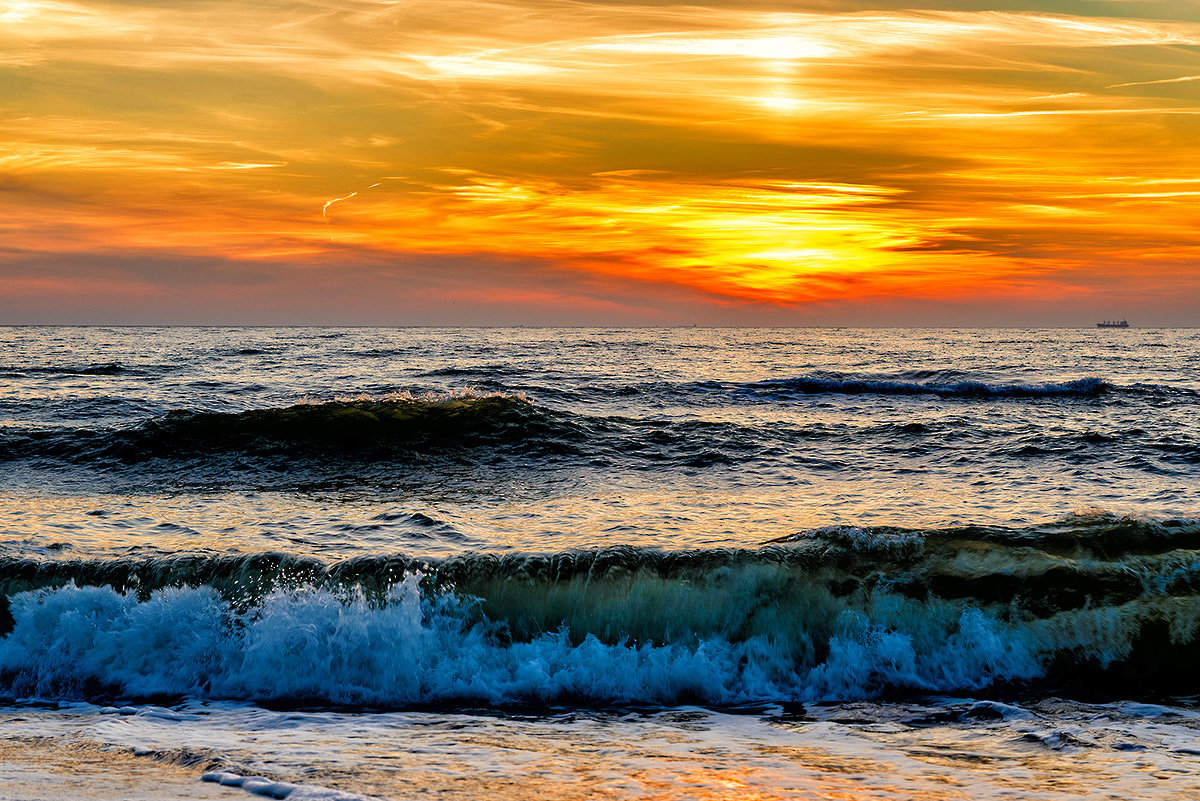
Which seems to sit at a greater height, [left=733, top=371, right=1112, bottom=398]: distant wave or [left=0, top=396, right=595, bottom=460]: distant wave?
[left=0, top=396, right=595, bottom=460]: distant wave

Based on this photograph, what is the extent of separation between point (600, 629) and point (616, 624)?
0.16 metres

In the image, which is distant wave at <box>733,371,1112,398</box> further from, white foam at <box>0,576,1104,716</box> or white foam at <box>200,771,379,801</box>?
white foam at <box>200,771,379,801</box>

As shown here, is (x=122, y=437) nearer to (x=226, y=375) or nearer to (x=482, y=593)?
(x=482, y=593)

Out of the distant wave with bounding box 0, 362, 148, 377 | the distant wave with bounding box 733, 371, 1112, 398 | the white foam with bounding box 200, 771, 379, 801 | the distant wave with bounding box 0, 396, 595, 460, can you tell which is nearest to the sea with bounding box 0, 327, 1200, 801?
the white foam with bounding box 200, 771, 379, 801

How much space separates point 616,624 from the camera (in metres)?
7.33

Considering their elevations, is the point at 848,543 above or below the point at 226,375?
above

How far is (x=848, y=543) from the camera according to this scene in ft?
27.4

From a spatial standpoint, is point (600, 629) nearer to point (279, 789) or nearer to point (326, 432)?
point (279, 789)

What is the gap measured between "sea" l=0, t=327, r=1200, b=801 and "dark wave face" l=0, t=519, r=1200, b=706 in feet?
0.09

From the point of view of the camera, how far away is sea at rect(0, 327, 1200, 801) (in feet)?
15.7

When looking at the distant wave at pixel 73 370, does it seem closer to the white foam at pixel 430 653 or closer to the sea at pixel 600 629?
the sea at pixel 600 629

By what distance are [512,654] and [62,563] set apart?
4.67 m

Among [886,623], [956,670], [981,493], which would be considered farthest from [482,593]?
[981,493]

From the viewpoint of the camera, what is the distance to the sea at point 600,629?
15.7 feet
